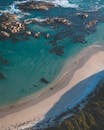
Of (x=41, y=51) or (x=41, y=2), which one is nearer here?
(x=41, y=51)

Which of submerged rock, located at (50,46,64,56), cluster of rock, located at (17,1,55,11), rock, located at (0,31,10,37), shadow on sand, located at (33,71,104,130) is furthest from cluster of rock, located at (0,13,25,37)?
shadow on sand, located at (33,71,104,130)

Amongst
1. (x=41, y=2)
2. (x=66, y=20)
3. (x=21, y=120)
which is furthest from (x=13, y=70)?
(x=41, y=2)

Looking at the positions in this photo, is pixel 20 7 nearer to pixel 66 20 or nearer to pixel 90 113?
pixel 66 20

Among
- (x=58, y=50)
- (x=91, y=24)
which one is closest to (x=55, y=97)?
(x=58, y=50)

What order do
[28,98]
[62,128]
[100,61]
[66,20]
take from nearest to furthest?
[62,128]
[28,98]
[100,61]
[66,20]

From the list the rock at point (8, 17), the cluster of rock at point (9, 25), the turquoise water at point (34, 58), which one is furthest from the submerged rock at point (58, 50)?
the rock at point (8, 17)

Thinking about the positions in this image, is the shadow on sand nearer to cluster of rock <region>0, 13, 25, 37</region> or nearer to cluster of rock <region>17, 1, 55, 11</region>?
cluster of rock <region>0, 13, 25, 37</region>
